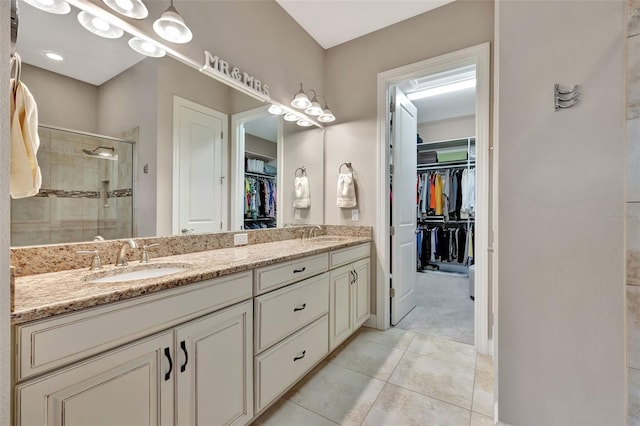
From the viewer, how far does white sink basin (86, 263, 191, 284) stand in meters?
1.12

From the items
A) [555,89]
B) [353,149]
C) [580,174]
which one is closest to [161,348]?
[580,174]

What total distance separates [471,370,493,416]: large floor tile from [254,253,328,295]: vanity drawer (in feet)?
3.88

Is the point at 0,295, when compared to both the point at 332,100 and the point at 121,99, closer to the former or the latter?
the point at 121,99

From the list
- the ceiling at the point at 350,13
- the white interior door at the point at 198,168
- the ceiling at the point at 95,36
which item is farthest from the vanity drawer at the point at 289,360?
the ceiling at the point at 350,13

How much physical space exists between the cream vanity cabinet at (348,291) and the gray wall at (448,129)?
147 inches

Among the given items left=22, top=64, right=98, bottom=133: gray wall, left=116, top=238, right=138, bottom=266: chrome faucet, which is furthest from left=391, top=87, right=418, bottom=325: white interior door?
left=22, top=64, right=98, bottom=133: gray wall

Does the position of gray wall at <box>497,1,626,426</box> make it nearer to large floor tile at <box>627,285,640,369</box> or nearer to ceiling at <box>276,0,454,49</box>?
large floor tile at <box>627,285,640,369</box>

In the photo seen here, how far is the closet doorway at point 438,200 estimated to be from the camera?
2.15m

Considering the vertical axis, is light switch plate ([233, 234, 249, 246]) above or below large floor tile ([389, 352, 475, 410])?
above

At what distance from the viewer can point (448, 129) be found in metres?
5.18

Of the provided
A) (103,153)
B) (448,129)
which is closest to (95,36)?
(103,153)

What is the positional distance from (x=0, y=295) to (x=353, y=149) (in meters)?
2.54

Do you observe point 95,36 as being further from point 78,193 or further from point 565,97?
point 565,97

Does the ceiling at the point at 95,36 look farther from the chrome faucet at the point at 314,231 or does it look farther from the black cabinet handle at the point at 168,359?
the chrome faucet at the point at 314,231
